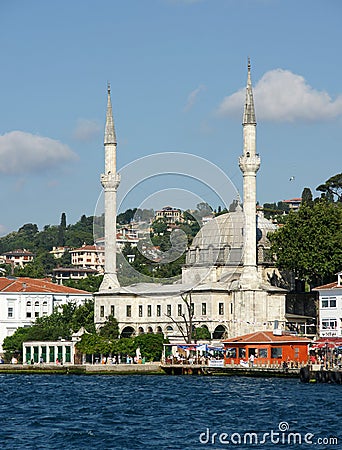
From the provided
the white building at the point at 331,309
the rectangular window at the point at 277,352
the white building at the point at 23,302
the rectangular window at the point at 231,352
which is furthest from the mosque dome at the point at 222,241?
the rectangular window at the point at 277,352

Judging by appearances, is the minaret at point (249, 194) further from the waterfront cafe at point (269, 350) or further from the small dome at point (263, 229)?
the waterfront cafe at point (269, 350)

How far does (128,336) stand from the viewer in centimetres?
7669

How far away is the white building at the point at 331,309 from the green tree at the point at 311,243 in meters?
3.75

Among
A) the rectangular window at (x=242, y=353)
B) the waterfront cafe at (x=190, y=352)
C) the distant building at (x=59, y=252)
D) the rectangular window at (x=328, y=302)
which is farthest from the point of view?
the distant building at (x=59, y=252)

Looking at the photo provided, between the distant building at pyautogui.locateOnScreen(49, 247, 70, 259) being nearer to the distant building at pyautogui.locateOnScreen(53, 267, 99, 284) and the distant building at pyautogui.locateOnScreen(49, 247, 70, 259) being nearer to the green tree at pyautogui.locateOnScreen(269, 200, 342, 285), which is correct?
the distant building at pyautogui.locateOnScreen(53, 267, 99, 284)

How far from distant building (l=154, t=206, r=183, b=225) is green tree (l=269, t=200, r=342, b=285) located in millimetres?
6063

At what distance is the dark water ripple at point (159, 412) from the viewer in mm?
34156

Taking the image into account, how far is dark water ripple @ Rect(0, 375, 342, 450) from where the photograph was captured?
112ft

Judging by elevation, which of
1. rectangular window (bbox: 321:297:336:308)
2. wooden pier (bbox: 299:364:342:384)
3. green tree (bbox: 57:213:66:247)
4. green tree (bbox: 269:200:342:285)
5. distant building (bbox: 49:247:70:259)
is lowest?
wooden pier (bbox: 299:364:342:384)

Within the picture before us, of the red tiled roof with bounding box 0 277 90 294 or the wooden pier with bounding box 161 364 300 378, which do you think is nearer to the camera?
the wooden pier with bounding box 161 364 300 378

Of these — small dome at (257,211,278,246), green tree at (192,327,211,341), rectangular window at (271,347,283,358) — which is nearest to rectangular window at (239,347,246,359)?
rectangular window at (271,347,283,358)

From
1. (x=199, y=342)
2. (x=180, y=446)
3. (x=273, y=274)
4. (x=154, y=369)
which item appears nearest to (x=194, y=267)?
(x=273, y=274)

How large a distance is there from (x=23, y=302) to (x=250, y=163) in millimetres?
19738

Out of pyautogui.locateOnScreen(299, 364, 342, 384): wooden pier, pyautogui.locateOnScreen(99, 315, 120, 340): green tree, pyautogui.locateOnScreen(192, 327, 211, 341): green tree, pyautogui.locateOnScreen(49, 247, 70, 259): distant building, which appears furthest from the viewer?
pyautogui.locateOnScreen(49, 247, 70, 259): distant building
